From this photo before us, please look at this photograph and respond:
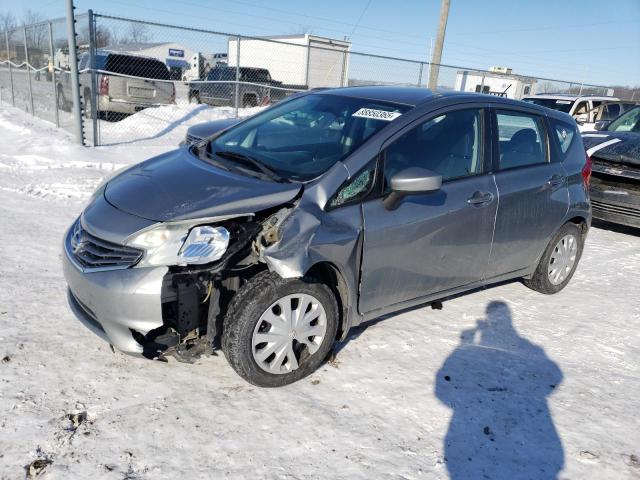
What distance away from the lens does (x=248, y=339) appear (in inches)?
110

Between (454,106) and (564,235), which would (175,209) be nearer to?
(454,106)

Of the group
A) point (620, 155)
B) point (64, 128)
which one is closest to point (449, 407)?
point (620, 155)

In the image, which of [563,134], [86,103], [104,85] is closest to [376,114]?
[563,134]

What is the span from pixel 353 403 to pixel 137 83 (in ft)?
37.2

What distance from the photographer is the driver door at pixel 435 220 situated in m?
3.21

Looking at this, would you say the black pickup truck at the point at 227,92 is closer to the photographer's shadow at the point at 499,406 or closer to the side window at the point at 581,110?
the side window at the point at 581,110

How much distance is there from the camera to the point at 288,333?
115 inches

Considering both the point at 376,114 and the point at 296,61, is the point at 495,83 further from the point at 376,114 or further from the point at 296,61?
the point at 376,114

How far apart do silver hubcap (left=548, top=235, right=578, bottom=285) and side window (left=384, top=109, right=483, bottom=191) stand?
145cm

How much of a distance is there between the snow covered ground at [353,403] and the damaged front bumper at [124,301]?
0.36 m

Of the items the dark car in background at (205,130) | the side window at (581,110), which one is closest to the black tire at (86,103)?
the dark car in background at (205,130)

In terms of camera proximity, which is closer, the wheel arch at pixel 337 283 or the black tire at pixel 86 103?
the wheel arch at pixel 337 283

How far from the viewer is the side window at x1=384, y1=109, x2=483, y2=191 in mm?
3314

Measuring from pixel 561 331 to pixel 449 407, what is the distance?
1650 mm
